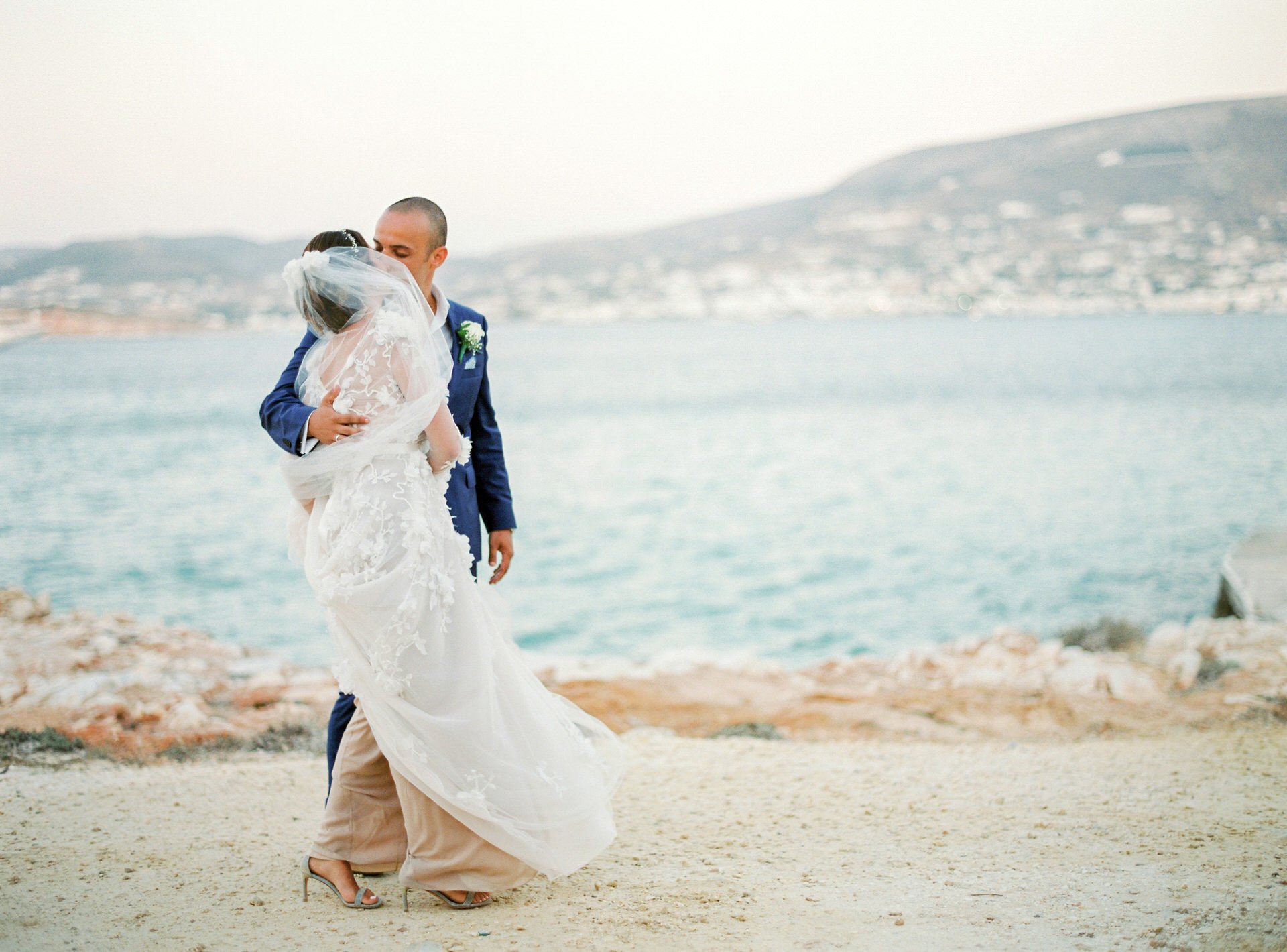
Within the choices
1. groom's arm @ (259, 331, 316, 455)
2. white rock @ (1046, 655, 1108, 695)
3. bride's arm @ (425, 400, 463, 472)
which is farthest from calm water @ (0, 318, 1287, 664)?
bride's arm @ (425, 400, 463, 472)

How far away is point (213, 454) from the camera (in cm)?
3534

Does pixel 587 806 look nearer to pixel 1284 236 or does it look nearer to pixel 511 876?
pixel 511 876

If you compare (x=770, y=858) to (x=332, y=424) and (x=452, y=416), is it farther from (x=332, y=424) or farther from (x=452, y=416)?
(x=332, y=424)

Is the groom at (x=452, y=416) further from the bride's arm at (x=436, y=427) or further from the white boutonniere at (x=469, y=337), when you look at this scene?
the bride's arm at (x=436, y=427)

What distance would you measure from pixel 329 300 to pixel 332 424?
1.29 ft

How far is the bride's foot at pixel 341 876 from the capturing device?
3383mm

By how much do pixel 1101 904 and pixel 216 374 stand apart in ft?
275

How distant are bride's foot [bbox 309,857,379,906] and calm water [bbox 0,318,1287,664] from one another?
9948mm

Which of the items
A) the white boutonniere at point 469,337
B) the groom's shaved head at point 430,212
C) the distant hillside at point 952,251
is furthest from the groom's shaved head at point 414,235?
the distant hillside at point 952,251

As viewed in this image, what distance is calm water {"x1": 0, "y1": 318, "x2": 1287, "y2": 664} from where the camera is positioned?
52.5 ft

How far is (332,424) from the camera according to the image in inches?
123

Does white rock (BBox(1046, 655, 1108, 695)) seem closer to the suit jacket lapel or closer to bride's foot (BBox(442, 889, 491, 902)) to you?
bride's foot (BBox(442, 889, 491, 902))

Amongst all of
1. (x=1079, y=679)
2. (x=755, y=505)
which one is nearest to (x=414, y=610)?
(x=1079, y=679)

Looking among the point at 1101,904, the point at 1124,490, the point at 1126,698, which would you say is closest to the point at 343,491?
the point at 1101,904
